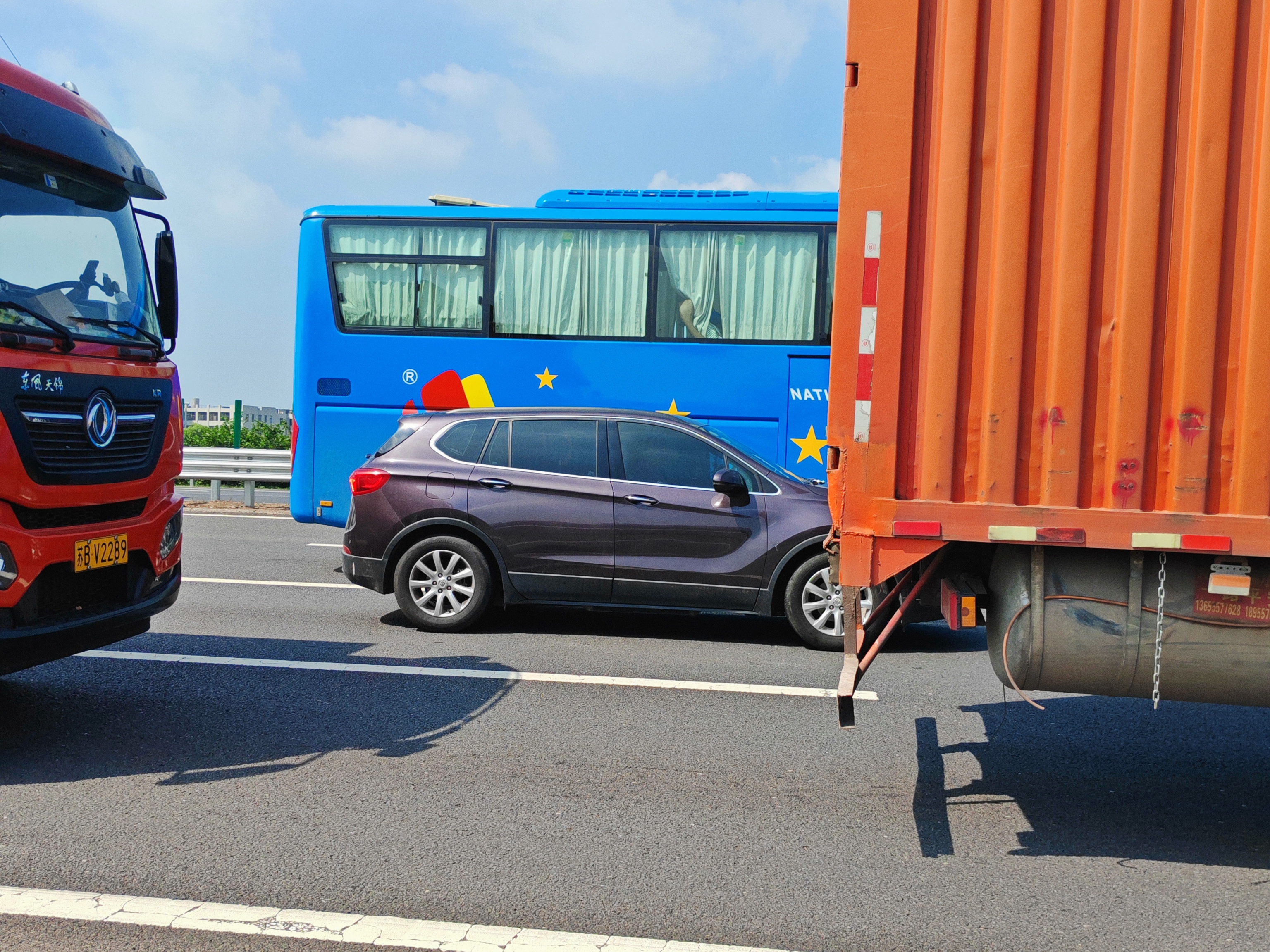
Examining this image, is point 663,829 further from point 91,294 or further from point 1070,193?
point 91,294

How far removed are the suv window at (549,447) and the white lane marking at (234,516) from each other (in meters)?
8.97

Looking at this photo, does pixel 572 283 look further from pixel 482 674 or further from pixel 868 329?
pixel 868 329

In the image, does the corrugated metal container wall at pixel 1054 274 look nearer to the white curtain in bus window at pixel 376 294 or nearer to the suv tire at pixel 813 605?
A: the suv tire at pixel 813 605

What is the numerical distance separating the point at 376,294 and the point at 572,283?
83.1 inches

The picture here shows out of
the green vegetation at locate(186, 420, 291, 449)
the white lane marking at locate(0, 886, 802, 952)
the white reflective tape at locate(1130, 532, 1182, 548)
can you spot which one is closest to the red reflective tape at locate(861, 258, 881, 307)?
the white reflective tape at locate(1130, 532, 1182, 548)

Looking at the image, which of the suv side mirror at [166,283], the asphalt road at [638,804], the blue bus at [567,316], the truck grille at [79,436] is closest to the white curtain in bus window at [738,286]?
the blue bus at [567,316]

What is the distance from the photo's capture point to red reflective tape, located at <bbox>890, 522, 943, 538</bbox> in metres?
A: 3.84

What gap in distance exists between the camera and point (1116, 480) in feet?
12.1

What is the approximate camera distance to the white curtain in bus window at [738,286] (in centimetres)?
1092

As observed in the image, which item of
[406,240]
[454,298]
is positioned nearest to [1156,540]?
[454,298]

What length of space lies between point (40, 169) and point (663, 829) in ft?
13.1

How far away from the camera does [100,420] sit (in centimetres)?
491

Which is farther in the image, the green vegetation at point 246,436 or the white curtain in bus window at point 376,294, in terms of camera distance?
the green vegetation at point 246,436

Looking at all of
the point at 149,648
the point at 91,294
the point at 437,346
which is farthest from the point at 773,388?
the point at 91,294
